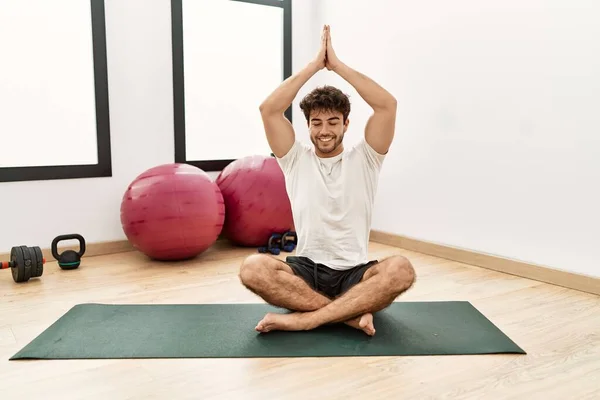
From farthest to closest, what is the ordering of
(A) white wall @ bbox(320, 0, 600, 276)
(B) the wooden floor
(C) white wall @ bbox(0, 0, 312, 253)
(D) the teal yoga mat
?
(C) white wall @ bbox(0, 0, 312, 253)
(A) white wall @ bbox(320, 0, 600, 276)
(D) the teal yoga mat
(B) the wooden floor

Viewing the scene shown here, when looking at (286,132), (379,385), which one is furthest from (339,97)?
(379,385)

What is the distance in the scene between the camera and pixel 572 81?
9.68 feet

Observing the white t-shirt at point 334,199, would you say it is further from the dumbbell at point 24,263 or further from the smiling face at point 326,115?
the dumbbell at point 24,263

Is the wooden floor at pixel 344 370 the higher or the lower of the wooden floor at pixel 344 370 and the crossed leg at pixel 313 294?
the lower

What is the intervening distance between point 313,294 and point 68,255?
5.89 ft

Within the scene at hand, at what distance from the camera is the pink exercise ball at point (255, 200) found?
386 cm

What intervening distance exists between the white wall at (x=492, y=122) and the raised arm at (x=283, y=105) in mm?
1411

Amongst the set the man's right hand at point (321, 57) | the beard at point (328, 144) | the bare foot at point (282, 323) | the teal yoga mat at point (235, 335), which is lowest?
the teal yoga mat at point (235, 335)

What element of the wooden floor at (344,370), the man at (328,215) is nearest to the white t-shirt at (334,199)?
the man at (328,215)

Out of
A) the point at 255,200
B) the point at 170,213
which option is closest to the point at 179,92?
the point at 255,200

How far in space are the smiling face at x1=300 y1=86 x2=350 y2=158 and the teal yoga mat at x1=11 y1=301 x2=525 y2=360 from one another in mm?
790

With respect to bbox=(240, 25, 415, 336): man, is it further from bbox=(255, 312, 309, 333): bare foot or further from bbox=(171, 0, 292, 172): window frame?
bbox=(171, 0, 292, 172): window frame

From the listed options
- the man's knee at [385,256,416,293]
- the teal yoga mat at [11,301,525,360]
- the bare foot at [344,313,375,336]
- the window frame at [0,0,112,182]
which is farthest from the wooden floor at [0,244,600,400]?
the window frame at [0,0,112,182]

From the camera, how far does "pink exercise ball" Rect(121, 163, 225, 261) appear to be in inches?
135
